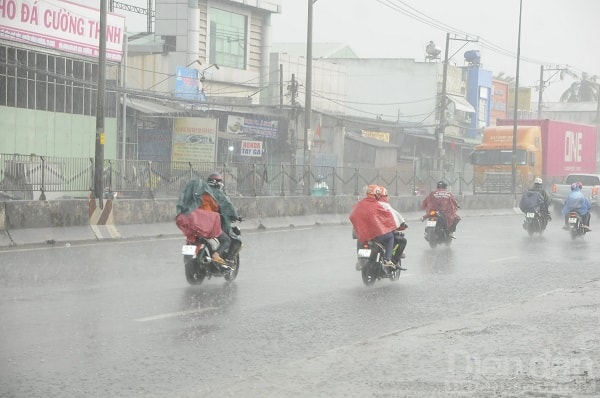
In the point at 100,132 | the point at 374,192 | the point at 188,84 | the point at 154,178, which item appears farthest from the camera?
the point at 188,84

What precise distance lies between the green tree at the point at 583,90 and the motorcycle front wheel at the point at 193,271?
96.8 metres

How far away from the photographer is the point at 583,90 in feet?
352

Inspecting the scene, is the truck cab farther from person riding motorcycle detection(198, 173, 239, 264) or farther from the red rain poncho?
person riding motorcycle detection(198, 173, 239, 264)

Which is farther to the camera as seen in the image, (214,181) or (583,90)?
(583,90)

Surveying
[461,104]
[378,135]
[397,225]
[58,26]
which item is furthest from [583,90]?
[397,225]

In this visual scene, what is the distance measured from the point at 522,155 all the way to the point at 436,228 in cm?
2629

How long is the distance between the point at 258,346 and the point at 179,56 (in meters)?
44.7

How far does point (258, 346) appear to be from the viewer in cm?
902

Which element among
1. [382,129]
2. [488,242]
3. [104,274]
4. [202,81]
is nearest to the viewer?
[104,274]

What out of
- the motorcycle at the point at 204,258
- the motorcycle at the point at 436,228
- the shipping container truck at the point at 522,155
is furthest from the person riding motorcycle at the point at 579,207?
the shipping container truck at the point at 522,155

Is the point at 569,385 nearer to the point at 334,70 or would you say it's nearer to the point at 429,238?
the point at 429,238

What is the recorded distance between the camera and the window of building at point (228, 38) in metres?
54.4

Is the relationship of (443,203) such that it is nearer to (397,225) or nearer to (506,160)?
(397,225)

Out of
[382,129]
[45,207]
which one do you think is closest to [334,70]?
[382,129]
